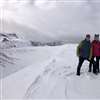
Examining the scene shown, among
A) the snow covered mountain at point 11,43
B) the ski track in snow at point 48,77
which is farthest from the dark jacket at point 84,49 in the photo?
the snow covered mountain at point 11,43

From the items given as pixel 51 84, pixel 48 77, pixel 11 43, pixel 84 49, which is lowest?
pixel 51 84

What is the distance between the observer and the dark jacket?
11578 millimetres

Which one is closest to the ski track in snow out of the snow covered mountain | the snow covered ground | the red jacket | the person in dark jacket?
the snow covered ground

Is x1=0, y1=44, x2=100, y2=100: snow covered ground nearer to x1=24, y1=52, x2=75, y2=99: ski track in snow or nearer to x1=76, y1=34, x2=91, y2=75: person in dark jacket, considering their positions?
x1=24, y1=52, x2=75, y2=99: ski track in snow

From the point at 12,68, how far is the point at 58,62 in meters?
2.71

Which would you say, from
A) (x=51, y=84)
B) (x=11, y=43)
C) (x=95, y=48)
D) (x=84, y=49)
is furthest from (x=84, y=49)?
(x=11, y=43)

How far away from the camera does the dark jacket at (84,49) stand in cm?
1158

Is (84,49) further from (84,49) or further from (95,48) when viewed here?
(95,48)

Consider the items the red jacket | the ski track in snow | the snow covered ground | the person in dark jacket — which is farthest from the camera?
the red jacket

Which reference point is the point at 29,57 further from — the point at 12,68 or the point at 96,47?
the point at 96,47

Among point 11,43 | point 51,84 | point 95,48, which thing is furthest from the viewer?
point 11,43

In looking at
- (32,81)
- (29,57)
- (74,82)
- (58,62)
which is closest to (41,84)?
(32,81)

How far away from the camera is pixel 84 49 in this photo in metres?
11.6

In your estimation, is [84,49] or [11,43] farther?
[11,43]
